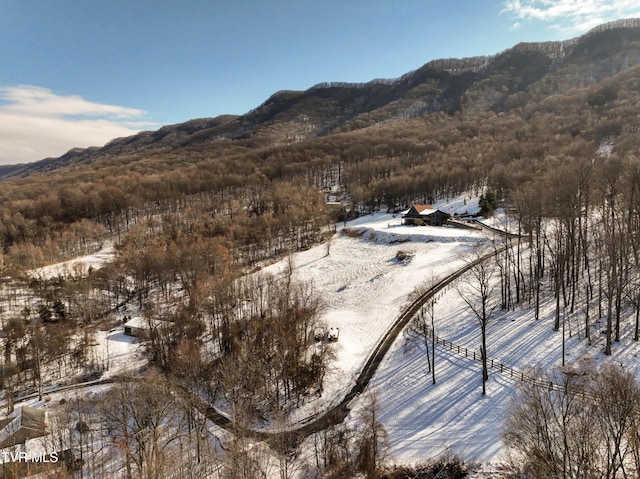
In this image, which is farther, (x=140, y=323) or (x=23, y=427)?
(x=140, y=323)

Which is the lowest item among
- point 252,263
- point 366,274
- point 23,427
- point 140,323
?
point 23,427

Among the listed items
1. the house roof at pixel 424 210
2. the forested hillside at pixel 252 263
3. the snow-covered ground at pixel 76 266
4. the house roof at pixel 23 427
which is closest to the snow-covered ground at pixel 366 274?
the forested hillside at pixel 252 263

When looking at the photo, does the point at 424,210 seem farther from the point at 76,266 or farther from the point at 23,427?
the point at 23,427

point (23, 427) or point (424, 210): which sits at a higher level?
point (424, 210)

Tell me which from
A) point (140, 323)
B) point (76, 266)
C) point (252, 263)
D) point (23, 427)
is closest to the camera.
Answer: point (23, 427)

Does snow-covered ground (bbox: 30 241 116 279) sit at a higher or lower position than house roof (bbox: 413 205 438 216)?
lower

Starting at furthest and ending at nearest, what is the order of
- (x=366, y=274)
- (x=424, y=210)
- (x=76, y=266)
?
(x=424, y=210) → (x=76, y=266) → (x=366, y=274)

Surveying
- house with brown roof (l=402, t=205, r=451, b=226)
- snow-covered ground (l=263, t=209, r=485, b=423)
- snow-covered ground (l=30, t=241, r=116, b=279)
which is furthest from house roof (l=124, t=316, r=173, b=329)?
house with brown roof (l=402, t=205, r=451, b=226)

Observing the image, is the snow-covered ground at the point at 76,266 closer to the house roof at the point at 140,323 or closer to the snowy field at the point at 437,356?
the house roof at the point at 140,323

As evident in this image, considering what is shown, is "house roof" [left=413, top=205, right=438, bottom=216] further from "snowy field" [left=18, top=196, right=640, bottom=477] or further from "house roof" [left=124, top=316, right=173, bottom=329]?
"house roof" [left=124, top=316, right=173, bottom=329]

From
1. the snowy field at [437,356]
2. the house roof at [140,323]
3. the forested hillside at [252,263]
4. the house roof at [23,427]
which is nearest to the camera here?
the snowy field at [437,356]

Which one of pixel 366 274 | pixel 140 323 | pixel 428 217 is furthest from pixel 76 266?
pixel 428 217
